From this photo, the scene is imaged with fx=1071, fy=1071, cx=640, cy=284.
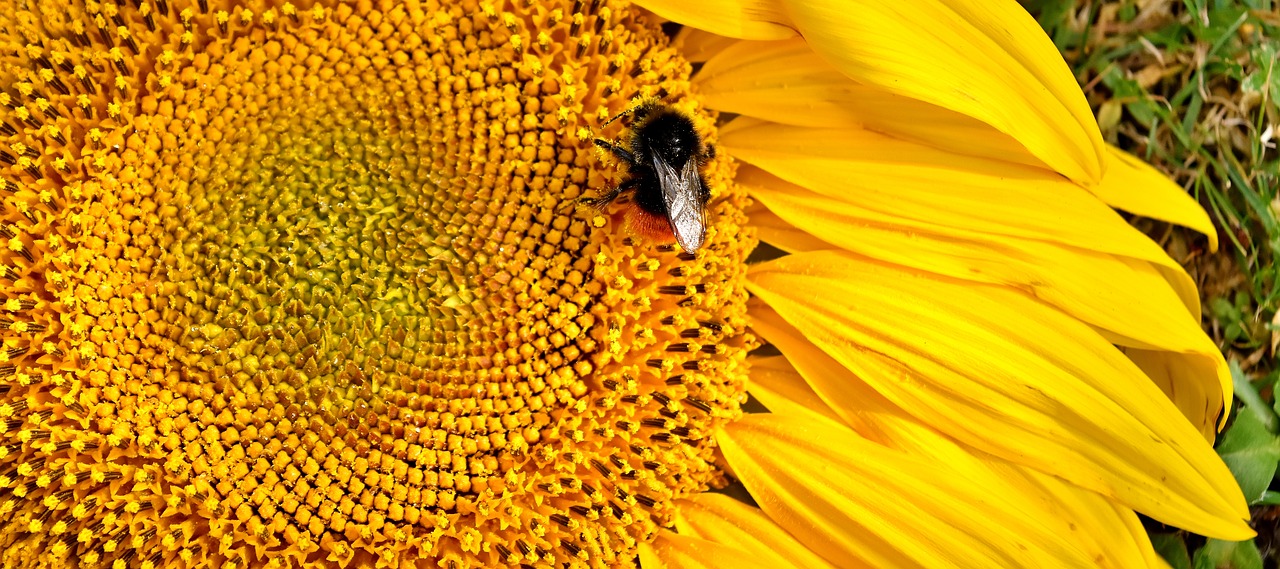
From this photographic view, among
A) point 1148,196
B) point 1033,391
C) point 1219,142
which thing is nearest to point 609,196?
point 1033,391

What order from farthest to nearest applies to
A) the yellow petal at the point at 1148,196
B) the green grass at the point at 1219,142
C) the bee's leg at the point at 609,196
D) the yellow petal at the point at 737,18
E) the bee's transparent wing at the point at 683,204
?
the green grass at the point at 1219,142 < the yellow petal at the point at 1148,196 < the yellow petal at the point at 737,18 < the bee's leg at the point at 609,196 < the bee's transparent wing at the point at 683,204

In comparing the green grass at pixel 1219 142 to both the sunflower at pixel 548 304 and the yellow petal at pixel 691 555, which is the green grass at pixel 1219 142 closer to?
the sunflower at pixel 548 304

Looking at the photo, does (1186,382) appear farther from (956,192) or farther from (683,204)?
(683,204)

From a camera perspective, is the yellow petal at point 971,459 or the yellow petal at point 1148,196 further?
the yellow petal at point 1148,196

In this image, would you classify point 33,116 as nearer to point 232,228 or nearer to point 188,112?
point 188,112

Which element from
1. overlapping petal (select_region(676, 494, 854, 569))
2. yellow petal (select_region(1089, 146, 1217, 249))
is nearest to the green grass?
yellow petal (select_region(1089, 146, 1217, 249))

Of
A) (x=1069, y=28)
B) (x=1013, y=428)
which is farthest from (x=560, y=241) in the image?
(x=1069, y=28)

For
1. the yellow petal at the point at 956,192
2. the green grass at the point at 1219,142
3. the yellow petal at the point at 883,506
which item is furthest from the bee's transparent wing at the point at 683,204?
the green grass at the point at 1219,142

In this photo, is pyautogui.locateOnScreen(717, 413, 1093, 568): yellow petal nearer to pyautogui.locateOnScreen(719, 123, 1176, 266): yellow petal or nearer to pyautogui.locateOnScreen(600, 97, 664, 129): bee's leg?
pyautogui.locateOnScreen(719, 123, 1176, 266): yellow petal
